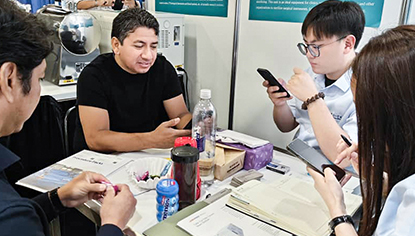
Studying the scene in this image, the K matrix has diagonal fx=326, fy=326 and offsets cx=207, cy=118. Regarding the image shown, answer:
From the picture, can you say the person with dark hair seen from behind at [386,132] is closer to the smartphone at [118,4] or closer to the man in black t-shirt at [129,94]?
the man in black t-shirt at [129,94]

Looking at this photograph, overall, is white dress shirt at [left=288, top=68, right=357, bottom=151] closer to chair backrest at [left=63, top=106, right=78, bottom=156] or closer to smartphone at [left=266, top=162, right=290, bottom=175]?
smartphone at [left=266, top=162, right=290, bottom=175]

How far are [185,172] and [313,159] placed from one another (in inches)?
17.7

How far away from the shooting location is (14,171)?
4.87ft

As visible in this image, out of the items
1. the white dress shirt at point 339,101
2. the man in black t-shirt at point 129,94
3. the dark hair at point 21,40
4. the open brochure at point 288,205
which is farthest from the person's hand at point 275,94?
the dark hair at point 21,40

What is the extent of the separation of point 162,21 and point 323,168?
5.67 ft

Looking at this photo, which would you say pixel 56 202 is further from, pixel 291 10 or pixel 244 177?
pixel 291 10

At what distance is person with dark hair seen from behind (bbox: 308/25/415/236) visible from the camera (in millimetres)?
667

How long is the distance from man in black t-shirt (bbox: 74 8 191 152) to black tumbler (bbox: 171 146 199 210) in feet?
1.45

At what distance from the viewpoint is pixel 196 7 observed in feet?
8.45

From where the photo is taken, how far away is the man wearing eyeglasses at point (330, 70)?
1232 millimetres

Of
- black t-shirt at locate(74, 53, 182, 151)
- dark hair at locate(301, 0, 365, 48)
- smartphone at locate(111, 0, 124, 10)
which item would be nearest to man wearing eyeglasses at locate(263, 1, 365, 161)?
dark hair at locate(301, 0, 365, 48)

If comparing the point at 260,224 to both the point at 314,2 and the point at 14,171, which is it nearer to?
the point at 14,171

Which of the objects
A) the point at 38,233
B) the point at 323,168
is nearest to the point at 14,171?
the point at 38,233

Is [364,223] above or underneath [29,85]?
underneath
